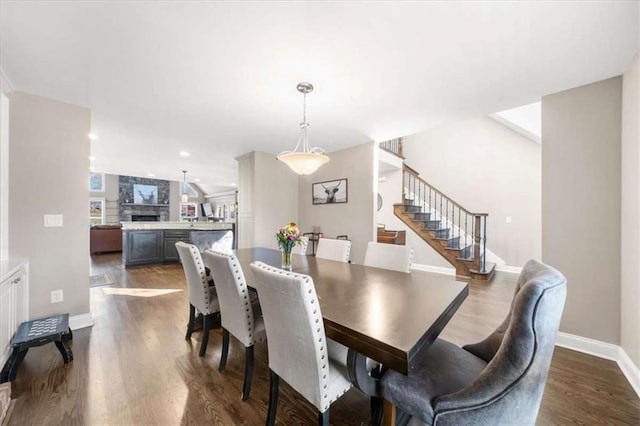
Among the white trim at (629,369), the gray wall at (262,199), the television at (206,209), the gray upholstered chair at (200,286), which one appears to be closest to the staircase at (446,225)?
the white trim at (629,369)

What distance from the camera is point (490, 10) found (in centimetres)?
150

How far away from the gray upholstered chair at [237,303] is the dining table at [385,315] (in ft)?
0.42

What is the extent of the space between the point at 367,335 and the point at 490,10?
6.52ft

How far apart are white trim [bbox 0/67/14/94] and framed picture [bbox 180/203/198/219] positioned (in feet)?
35.0

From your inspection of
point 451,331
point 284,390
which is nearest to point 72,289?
point 284,390

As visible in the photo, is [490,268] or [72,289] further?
[490,268]

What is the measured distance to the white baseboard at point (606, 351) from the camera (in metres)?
1.79

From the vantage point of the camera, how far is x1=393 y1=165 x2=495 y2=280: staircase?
480 cm

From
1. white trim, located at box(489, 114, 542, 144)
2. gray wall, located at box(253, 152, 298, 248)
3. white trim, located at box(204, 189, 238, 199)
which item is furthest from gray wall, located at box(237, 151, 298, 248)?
white trim, located at box(204, 189, 238, 199)

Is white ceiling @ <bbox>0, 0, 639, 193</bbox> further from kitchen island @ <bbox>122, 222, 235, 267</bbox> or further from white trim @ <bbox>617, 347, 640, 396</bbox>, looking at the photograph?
kitchen island @ <bbox>122, 222, 235, 267</bbox>

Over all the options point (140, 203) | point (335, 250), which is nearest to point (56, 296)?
point (335, 250)

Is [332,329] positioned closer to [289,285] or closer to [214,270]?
[289,285]

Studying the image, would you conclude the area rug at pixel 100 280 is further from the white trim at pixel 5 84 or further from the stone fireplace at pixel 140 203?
the stone fireplace at pixel 140 203

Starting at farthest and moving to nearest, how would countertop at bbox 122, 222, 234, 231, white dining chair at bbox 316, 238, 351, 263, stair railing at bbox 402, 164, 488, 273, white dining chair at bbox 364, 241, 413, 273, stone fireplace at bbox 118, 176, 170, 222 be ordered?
1. stone fireplace at bbox 118, 176, 170, 222
2. countertop at bbox 122, 222, 234, 231
3. stair railing at bbox 402, 164, 488, 273
4. white dining chair at bbox 316, 238, 351, 263
5. white dining chair at bbox 364, 241, 413, 273
